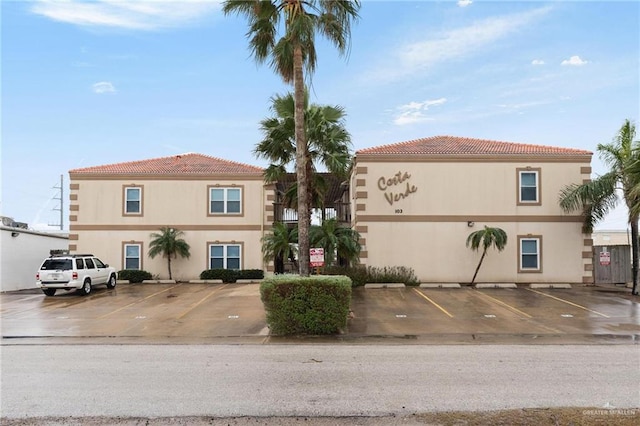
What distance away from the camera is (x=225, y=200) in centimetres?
2630

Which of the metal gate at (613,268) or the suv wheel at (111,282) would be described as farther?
the metal gate at (613,268)

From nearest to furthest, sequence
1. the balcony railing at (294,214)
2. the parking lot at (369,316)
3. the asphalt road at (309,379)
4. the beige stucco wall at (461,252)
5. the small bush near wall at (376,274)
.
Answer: the asphalt road at (309,379) → the parking lot at (369,316) → the small bush near wall at (376,274) → the beige stucco wall at (461,252) → the balcony railing at (294,214)

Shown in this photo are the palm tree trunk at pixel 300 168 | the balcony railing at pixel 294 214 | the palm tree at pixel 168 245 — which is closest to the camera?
the palm tree trunk at pixel 300 168

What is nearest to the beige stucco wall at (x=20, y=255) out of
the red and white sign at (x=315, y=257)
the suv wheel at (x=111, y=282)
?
the suv wheel at (x=111, y=282)

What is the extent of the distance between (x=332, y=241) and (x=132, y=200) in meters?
12.3

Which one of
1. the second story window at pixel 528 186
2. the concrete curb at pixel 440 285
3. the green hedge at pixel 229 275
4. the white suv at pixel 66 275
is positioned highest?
the second story window at pixel 528 186

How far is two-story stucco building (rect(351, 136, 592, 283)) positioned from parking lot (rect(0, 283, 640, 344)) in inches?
81.4

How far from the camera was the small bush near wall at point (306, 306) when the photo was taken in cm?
1172

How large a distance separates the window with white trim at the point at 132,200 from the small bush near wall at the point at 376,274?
36.9ft

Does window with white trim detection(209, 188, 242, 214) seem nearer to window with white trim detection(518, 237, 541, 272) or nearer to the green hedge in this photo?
the green hedge

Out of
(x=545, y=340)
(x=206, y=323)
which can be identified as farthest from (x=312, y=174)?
(x=545, y=340)

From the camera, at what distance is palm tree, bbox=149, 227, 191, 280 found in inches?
978

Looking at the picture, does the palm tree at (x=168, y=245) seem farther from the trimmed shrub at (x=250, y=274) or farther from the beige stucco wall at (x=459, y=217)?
the beige stucco wall at (x=459, y=217)

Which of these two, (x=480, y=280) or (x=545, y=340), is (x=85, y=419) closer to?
(x=545, y=340)
